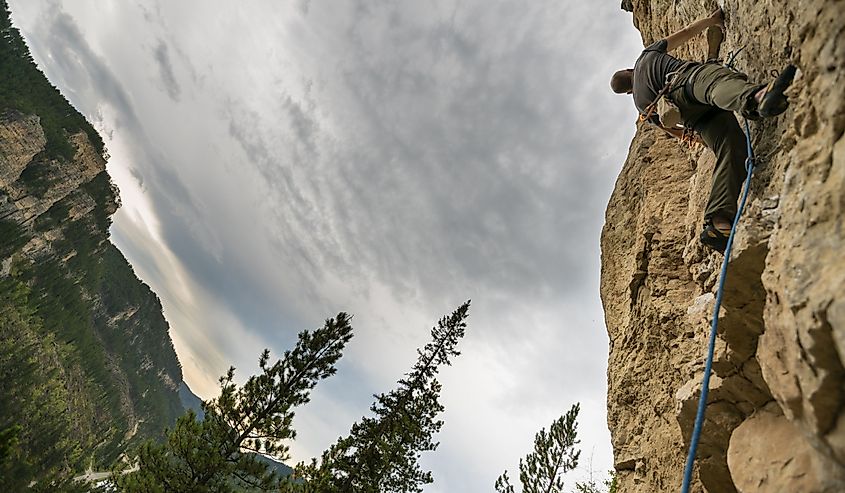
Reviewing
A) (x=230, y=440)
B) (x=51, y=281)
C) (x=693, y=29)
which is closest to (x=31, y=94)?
(x=51, y=281)

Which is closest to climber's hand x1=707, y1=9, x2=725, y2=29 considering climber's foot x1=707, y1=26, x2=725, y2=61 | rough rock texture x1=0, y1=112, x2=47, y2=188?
climber's foot x1=707, y1=26, x2=725, y2=61

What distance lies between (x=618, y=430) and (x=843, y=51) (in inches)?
249

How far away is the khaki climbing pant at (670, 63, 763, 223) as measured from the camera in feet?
10.8

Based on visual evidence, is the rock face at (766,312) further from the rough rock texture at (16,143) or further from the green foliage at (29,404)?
the rough rock texture at (16,143)

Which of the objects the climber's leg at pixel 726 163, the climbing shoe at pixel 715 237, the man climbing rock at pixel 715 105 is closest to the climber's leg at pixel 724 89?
the man climbing rock at pixel 715 105

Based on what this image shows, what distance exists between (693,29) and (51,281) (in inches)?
4197

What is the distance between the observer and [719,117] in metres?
3.91

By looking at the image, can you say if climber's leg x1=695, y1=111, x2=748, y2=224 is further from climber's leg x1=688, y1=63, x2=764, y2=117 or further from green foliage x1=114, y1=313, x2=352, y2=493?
green foliage x1=114, y1=313, x2=352, y2=493

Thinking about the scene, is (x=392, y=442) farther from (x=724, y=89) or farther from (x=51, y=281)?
(x=51, y=281)

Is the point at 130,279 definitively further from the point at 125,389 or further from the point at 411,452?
the point at 411,452

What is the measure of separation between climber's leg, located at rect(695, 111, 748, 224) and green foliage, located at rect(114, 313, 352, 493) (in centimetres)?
1364

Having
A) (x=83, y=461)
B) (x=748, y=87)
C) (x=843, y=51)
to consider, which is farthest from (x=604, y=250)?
(x=83, y=461)

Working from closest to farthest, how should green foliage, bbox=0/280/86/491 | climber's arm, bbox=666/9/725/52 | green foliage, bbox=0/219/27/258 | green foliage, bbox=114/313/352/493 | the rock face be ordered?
1. the rock face
2. climber's arm, bbox=666/9/725/52
3. green foliage, bbox=114/313/352/493
4. green foliage, bbox=0/280/86/491
5. green foliage, bbox=0/219/27/258

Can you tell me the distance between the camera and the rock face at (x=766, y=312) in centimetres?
208
